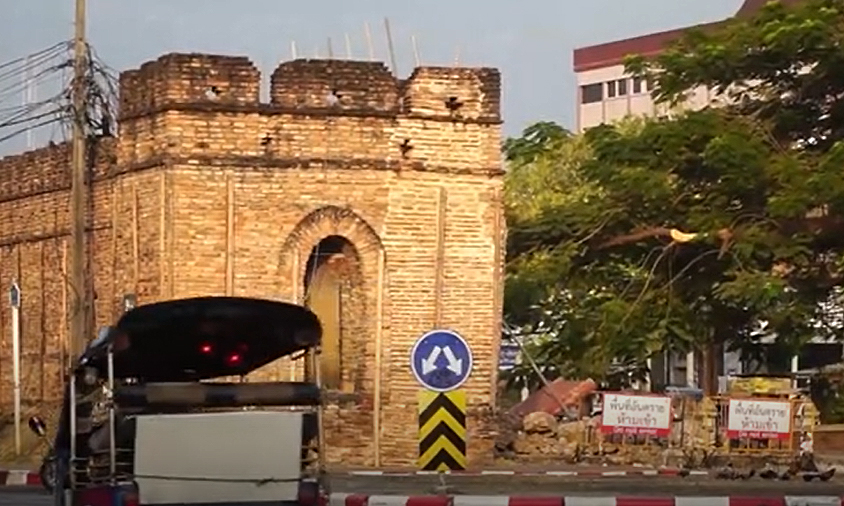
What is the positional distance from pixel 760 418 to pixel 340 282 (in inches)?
276

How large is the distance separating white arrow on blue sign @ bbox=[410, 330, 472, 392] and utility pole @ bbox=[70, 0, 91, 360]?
1146cm

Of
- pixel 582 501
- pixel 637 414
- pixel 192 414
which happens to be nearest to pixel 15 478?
pixel 637 414

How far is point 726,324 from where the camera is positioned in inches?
1389

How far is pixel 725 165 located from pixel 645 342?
2932 mm

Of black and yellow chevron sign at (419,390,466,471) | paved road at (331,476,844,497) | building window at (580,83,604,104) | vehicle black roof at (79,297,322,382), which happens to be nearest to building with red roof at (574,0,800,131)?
building window at (580,83,604,104)

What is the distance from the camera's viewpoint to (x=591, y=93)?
4048 inches

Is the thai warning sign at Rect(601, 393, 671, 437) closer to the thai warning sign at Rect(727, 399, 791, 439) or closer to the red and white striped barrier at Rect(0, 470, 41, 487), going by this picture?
the thai warning sign at Rect(727, 399, 791, 439)

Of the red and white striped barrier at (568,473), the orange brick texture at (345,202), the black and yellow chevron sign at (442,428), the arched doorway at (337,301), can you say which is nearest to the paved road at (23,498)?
the black and yellow chevron sign at (442,428)

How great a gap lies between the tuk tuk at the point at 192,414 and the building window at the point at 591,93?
278ft

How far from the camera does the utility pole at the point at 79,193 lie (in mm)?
34438

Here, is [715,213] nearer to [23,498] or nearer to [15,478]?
[15,478]

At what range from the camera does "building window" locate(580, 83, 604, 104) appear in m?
102

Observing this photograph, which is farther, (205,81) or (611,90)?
(611,90)

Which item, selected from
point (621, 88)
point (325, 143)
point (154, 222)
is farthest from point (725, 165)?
point (621, 88)
